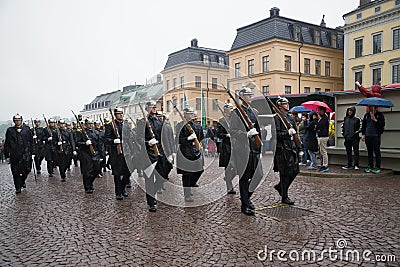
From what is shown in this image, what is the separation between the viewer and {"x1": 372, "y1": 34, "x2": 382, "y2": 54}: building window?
108ft

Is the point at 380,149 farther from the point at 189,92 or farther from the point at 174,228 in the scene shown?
the point at 174,228

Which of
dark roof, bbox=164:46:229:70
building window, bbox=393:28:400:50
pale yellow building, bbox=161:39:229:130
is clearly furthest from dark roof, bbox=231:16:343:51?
pale yellow building, bbox=161:39:229:130

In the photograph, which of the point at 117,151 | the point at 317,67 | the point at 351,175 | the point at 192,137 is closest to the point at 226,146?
the point at 192,137

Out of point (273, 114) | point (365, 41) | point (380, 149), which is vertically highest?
point (365, 41)

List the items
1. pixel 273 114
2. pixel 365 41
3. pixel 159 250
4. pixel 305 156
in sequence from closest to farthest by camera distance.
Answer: pixel 159 250
pixel 273 114
pixel 305 156
pixel 365 41

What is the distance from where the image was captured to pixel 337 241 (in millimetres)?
4910

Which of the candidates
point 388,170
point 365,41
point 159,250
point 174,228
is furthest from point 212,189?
point 365,41

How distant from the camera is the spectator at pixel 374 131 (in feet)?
33.7

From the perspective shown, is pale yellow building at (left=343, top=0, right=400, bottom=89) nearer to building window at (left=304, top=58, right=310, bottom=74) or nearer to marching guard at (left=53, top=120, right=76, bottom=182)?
building window at (left=304, top=58, right=310, bottom=74)

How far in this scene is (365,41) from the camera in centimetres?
3419

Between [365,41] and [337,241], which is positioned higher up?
[365,41]

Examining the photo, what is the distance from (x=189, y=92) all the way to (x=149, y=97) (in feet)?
3.37

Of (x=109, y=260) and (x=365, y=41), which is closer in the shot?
(x=109, y=260)

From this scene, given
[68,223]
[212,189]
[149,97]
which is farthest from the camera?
[212,189]
